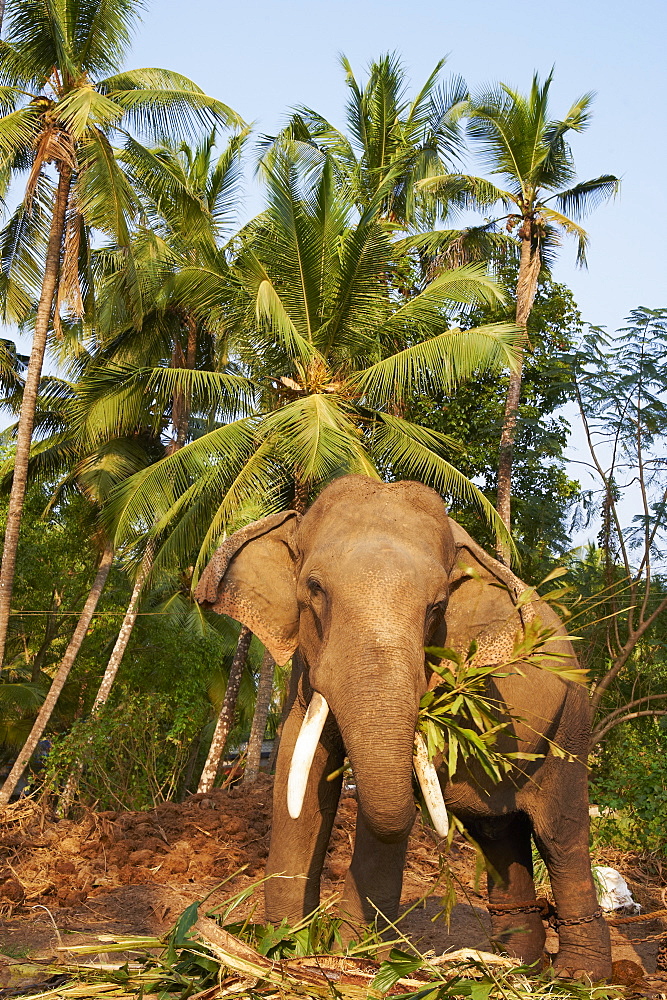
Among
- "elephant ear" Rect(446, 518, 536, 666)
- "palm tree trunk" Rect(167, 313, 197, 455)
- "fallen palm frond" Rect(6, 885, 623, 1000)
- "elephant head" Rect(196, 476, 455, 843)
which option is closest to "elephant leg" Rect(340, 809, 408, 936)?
"elephant head" Rect(196, 476, 455, 843)

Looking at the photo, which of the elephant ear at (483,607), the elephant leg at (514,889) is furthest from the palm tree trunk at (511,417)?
the elephant ear at (483,607)

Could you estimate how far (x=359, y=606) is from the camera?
3.47 meters

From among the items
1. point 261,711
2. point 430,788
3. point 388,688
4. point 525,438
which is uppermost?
point 525,438

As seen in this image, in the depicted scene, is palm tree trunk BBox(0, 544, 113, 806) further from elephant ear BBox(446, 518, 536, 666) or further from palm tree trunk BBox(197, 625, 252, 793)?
elephant ear BBox(446, 518, 536, 666)

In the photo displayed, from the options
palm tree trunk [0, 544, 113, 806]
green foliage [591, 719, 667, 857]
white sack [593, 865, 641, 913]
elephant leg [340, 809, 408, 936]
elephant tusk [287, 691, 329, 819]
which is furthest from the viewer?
palm tree trunk [0, 544, 113, 806]

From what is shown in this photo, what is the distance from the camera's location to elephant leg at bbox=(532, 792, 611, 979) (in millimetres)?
4793

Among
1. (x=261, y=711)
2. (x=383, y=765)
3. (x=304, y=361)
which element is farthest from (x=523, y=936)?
(x=261, y=711)

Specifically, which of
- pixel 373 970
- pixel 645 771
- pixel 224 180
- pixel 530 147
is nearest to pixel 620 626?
pixel 645 771

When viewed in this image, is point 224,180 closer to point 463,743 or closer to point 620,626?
point 620,626

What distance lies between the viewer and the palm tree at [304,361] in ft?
48.2

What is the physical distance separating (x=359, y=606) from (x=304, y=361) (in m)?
12.0

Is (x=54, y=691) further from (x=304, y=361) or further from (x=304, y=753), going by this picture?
(x=304, y=753)

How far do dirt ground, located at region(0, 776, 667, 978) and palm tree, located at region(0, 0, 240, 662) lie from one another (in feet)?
26.8

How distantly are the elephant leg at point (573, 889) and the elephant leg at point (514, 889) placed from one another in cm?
29
